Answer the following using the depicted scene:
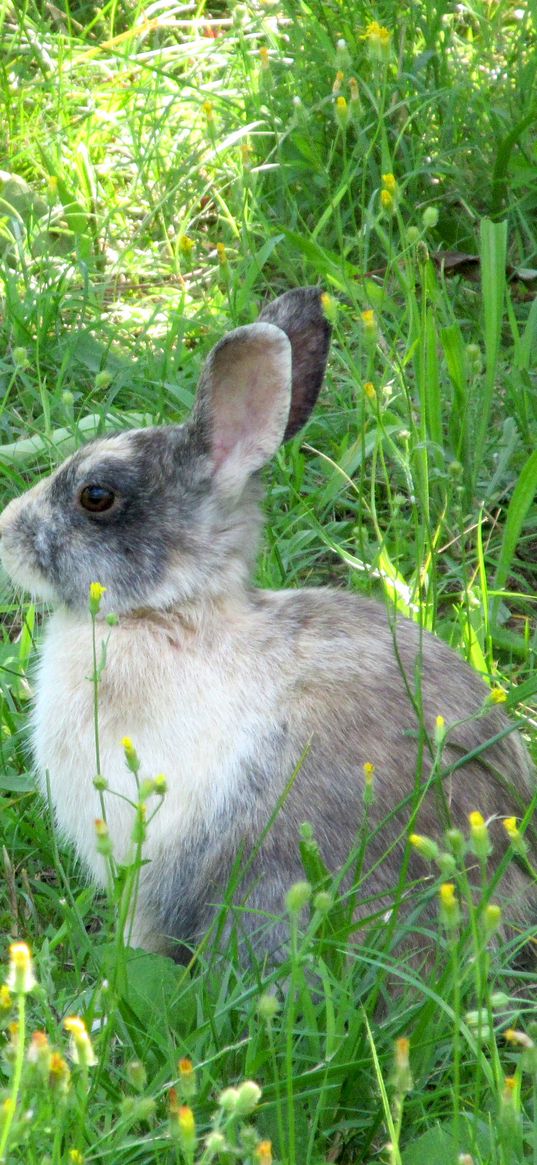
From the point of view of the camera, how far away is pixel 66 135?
5.43 metres

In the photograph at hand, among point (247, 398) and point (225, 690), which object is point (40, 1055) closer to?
point (225, 690)

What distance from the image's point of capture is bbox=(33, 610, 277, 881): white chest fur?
3.13m

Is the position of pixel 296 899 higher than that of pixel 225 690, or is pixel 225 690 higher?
pixel 296 899

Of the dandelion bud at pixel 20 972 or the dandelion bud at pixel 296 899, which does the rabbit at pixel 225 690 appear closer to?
the dandelion bud at pixel 296 899

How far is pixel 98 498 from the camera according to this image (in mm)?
3389

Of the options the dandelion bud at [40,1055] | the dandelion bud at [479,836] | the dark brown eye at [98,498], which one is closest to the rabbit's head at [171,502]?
the dark brown eye at [98,498]

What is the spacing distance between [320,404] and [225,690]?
1.70 metres

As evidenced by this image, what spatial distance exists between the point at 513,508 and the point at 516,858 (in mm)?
1031

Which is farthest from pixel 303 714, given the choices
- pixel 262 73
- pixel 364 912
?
pixel 262 73

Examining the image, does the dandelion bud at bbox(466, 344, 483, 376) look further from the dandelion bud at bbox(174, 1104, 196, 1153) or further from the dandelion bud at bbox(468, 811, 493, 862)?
the dandelion bud at bbox(174, 1104, 196, 1153)

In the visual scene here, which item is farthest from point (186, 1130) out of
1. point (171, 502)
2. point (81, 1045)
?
point (171, 502)

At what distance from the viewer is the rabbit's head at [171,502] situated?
334 centimetres

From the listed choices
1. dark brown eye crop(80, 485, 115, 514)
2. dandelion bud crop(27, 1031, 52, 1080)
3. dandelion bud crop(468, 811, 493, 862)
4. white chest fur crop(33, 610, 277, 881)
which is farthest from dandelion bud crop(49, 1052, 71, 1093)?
dark brown eye crop(80, 485, 115, 514)

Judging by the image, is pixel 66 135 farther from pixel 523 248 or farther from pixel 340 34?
pixel 523 248
